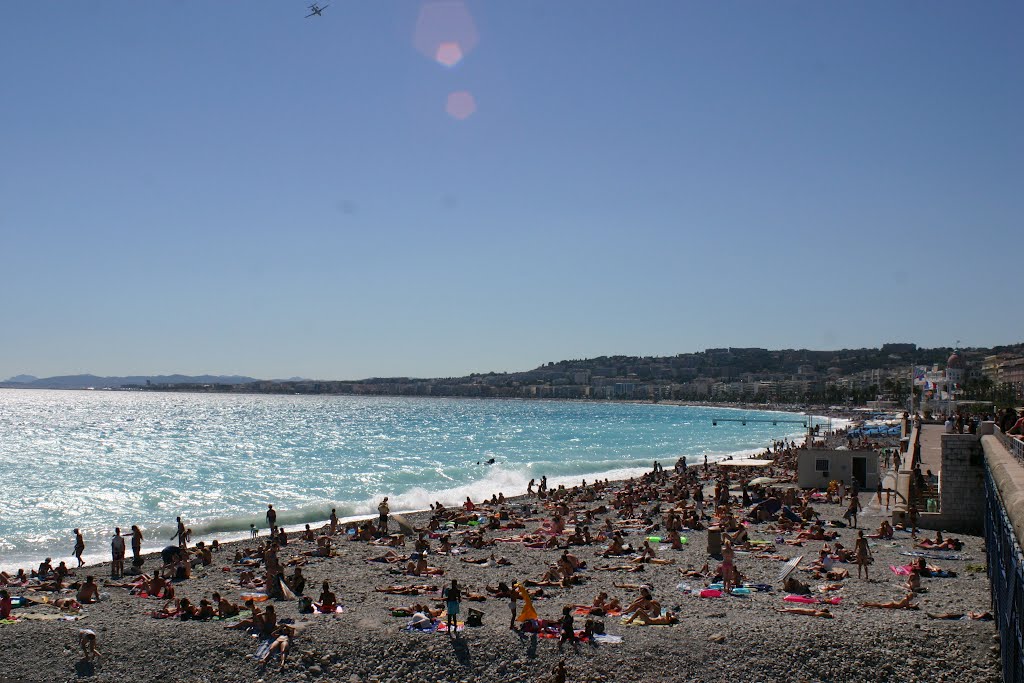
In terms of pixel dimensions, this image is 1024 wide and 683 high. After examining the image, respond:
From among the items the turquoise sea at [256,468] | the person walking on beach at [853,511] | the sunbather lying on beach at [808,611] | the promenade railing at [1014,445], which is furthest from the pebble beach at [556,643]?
the turquoise sea at [256,468]

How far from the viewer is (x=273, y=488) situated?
36.2 meters

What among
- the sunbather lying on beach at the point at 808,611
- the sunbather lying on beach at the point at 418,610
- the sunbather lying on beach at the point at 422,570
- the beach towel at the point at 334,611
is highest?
the sunbather lying on beach at the point at 808,611

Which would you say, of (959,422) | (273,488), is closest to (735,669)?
(959,422)

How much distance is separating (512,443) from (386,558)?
50.6 m

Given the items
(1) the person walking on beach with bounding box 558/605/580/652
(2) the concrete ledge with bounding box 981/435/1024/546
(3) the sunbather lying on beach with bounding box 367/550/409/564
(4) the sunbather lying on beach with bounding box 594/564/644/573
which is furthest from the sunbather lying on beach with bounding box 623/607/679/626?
(3) the sunbather lying on beach with bounding box 367/550/409/564

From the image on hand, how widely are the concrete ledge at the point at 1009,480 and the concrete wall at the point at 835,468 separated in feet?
37.6

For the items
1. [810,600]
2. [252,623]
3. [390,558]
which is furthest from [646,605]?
[390,558]

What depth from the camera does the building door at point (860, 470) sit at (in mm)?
28156

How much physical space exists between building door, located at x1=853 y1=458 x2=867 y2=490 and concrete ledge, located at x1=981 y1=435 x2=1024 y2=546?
11498 millimetres

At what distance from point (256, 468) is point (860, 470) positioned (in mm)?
31026

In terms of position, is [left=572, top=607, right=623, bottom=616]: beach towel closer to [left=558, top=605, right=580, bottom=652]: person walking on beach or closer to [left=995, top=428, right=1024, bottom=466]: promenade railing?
[left=558, top=605, right=580, bottom=652]: person walking on beach

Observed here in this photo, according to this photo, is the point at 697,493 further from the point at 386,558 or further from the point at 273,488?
the point at 273,488

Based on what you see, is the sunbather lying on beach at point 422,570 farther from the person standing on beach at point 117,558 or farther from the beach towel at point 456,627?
the person standing on beach at point 117,558

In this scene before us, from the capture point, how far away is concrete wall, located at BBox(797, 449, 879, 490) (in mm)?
28141
